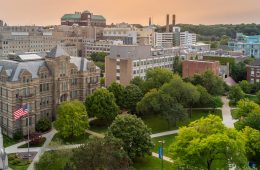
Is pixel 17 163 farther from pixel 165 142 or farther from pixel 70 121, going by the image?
pixel 165 142

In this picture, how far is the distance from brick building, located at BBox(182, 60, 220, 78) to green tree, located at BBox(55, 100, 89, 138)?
5161 cm

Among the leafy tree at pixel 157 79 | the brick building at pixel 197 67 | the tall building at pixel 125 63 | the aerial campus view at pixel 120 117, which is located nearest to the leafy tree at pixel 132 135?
the aerial campus view at pixel 120 117

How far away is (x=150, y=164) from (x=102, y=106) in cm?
2095

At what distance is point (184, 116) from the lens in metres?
73.8

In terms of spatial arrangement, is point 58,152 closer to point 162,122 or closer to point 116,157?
point 116,157

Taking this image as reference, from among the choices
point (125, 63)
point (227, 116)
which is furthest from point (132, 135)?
point (125, 63)

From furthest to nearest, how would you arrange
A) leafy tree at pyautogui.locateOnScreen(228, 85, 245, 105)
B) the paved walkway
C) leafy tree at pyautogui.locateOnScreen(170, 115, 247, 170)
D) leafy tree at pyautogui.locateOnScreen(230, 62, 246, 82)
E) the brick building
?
leafy tree at pyautogui.locateOnScreen(230, 62, 246, 82) < the brick building < leafy tree at pyautogui.locateOnScreen(228, 85, 245, 105) < the paved walkway < leafy tree at pyautogui.locateOnScreen(170, 115, 247, 170)

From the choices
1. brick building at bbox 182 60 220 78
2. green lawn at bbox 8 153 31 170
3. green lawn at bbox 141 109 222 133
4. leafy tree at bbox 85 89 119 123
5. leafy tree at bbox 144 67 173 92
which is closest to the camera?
green lawn at bbox 8 153 31 170

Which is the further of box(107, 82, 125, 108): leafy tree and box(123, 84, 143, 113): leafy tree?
box(107, 82, 125, 108): leafy tree

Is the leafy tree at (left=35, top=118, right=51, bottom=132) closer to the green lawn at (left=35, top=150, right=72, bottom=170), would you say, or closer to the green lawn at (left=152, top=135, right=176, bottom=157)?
the green lawn at (left=152, top=135, right=176, bottom=157)

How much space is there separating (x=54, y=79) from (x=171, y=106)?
24672mm

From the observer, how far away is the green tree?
6825 centimetres

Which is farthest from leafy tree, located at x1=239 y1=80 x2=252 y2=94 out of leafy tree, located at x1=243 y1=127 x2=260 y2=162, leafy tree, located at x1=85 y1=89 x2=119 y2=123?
leafy tree, located at x1=243 y1=127 x2=260 y2=162

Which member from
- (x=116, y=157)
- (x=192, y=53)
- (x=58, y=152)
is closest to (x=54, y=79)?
(x=58, y=152)
